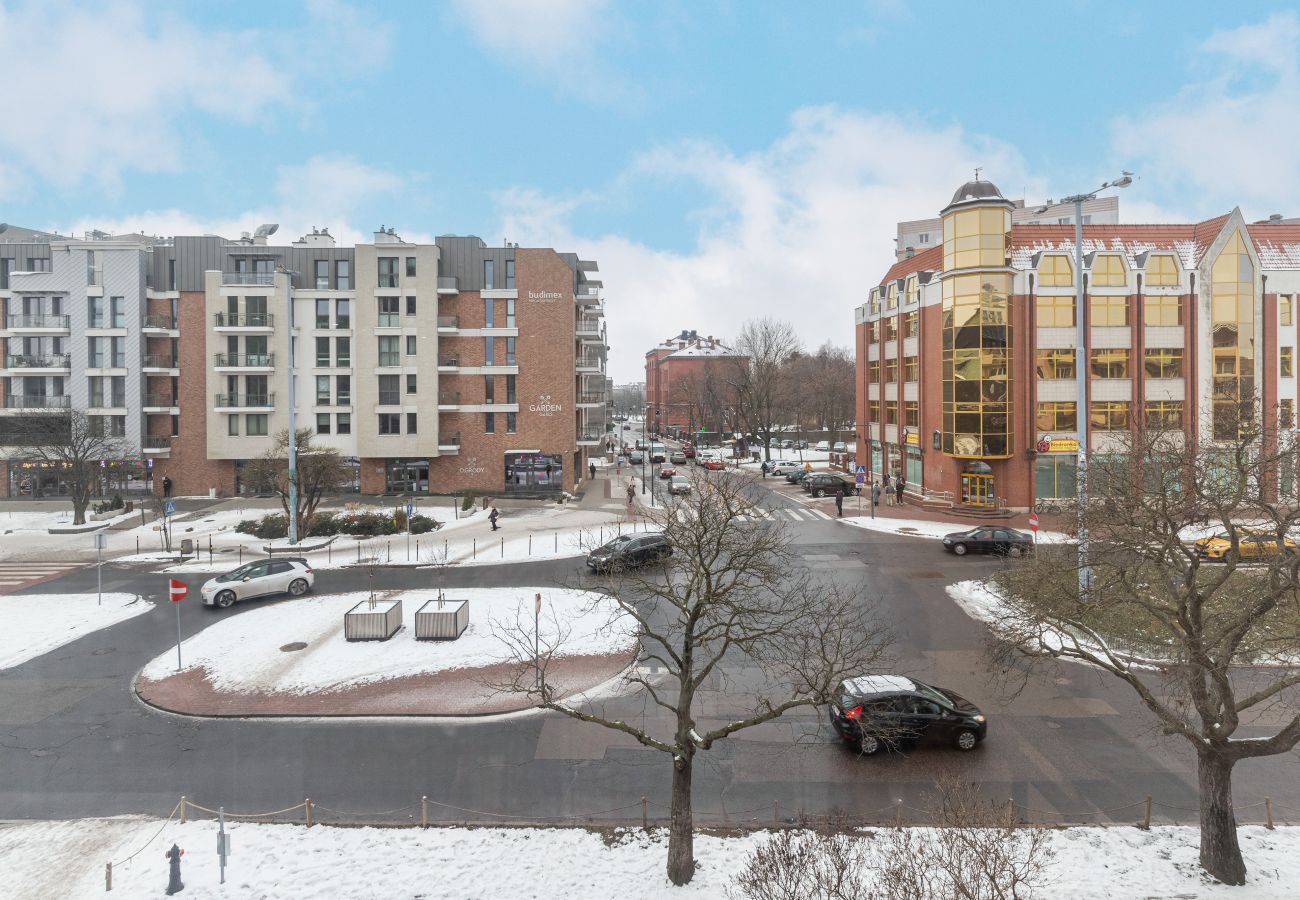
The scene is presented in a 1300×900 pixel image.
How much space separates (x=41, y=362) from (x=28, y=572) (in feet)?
91.1

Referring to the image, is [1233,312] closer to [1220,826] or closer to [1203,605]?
[1203,605]

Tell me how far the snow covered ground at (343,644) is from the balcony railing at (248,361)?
3017 cm

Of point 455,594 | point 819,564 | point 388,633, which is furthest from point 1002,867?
point 819,564

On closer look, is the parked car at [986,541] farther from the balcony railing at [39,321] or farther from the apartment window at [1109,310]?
the balcony railing at [39,321]

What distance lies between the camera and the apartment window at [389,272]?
4919 cm

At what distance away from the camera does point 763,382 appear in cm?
7925

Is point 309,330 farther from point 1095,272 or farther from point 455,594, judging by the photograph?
point 1095,272

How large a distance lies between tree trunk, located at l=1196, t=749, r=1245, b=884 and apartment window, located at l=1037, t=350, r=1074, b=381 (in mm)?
33895

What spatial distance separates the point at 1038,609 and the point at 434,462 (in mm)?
43709

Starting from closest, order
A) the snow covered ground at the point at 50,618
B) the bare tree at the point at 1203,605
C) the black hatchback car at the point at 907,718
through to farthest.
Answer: the bare tree at the point at 1203,605
the black hatchback car at the point at 907,718
the snow covered ground at the point at 50,618

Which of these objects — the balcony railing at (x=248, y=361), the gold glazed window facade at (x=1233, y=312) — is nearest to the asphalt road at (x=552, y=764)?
the gold glazed window facade at (x=1233, y=312)

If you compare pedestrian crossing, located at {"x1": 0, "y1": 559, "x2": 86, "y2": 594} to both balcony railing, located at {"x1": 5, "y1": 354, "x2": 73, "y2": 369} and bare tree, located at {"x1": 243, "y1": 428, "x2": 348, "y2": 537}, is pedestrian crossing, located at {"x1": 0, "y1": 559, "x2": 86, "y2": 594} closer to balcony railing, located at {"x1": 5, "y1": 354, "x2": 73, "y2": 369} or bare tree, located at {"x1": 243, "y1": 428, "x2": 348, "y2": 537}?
bare tree, located at {"x1": 243, "y1": 428, "x2": 348, "y2": 537}

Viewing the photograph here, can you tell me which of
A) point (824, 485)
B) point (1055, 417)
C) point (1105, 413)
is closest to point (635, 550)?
point (1055, 417)

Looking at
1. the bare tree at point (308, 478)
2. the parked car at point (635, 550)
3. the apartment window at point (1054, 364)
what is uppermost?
the apartment window at point (1054, 364)
